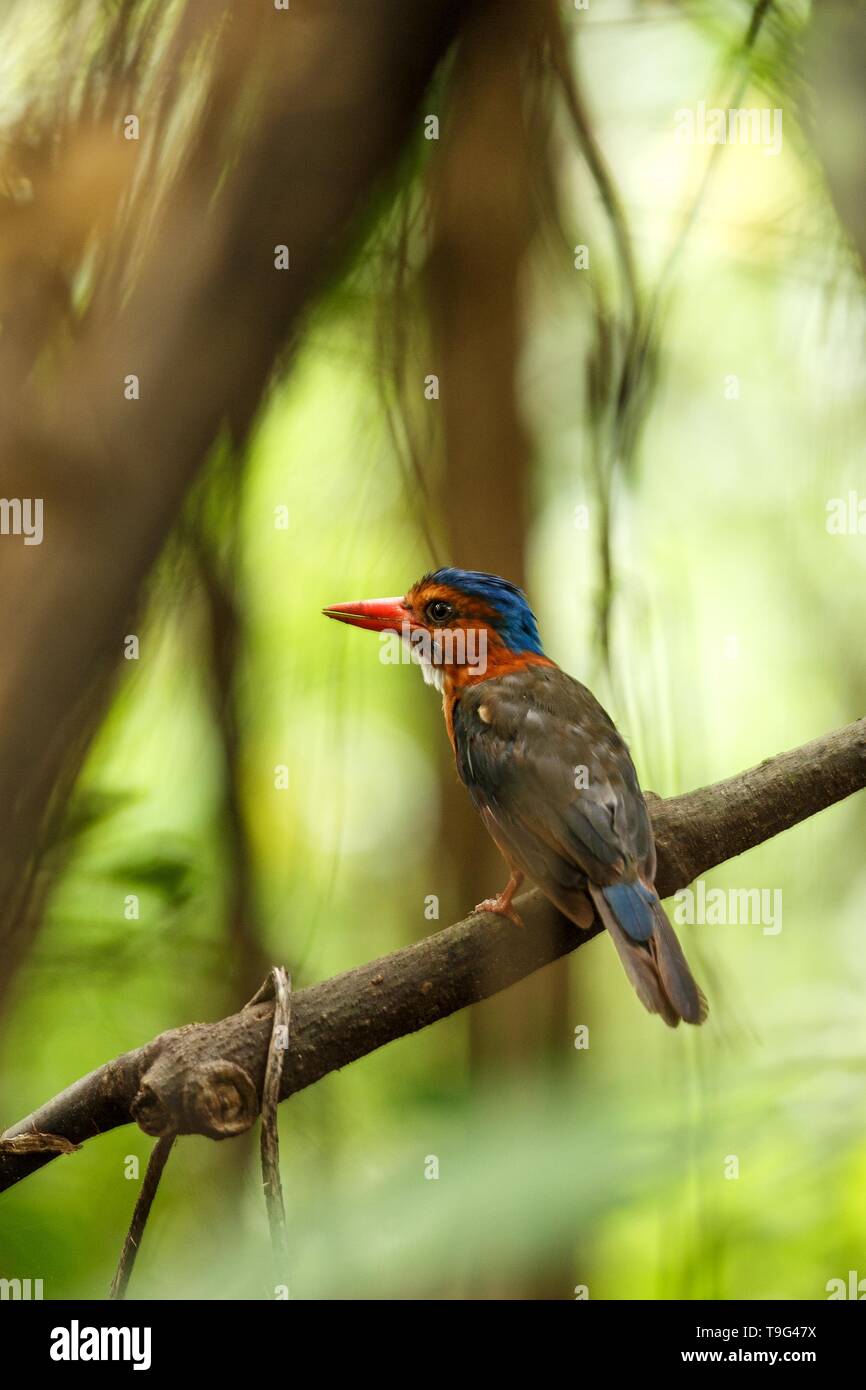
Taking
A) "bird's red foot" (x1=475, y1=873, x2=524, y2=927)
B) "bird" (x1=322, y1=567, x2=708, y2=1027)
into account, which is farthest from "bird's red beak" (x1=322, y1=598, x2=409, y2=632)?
"bird's red foot" (x1=475, y1=873, x2=524, y2=927)

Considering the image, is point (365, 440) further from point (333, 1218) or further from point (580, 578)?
point (333, 1218)

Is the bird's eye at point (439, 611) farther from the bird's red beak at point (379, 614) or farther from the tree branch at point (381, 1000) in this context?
the tree branch at point (381, 1000)

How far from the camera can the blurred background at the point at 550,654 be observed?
1.82m

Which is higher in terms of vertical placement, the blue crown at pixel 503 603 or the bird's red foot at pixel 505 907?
the blue crown at pixel 503 603

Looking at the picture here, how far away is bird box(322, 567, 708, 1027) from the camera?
4.83 feet

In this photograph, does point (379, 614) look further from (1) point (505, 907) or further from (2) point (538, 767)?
(1) point (505, 907)

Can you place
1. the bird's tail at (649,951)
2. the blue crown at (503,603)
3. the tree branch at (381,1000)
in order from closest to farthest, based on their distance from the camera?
the tree branch at (381,1000), the bird's tail at (649,951), the blue crown at (503,603)

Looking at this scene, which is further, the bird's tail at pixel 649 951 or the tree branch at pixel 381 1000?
the bird's tail at pixel 649 951

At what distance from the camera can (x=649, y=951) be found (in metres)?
1.46

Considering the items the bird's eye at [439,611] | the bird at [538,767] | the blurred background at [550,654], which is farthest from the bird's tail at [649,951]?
the bird's eye at [439,611]

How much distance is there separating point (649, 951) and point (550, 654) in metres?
0.60

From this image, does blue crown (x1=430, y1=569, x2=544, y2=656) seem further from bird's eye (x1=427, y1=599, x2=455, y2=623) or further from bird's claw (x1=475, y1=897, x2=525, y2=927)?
bird's claw (x1=475, y1=897, x2=525, y2=927)

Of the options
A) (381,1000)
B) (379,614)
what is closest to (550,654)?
(379,614)

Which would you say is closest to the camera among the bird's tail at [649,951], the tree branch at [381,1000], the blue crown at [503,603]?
the tree branch at [381,1000]
